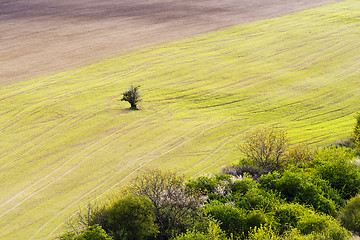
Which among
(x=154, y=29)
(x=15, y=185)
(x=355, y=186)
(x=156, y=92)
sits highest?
(x=154, y=29)

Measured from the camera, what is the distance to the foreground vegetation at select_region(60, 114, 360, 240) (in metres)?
17.7

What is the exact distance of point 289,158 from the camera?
2547 centimetres

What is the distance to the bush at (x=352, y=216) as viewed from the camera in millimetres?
18533

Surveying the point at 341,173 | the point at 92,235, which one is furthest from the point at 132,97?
the point at 92,235

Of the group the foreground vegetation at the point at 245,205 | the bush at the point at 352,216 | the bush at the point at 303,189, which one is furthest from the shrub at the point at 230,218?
the bush at the point at 352,216

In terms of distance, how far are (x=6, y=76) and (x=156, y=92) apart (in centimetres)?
1949

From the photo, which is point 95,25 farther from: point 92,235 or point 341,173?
point 92,235

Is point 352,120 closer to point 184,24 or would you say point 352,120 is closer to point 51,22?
point 184,24

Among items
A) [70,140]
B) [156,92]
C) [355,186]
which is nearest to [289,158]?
[355,186]

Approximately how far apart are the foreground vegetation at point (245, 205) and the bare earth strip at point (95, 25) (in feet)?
112

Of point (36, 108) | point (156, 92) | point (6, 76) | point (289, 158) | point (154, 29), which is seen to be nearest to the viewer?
point (289, 158)

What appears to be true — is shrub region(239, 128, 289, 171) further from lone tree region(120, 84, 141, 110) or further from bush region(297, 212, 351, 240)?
lone tree region(120, 84, 141, 110)

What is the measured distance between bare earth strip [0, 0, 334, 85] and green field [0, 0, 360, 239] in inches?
198

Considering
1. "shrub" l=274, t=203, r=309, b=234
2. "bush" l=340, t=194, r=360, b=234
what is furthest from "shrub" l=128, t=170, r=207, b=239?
"bush" l=340, t=194, r=360, b=234
